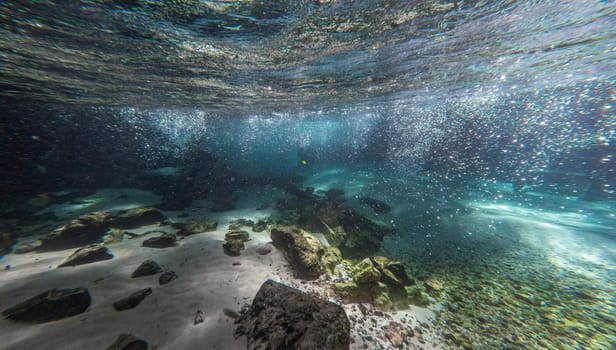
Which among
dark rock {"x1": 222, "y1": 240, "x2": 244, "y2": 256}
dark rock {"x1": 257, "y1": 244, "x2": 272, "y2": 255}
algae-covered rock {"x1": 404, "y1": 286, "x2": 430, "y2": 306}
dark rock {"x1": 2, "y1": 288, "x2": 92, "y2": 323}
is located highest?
dark rock {"x1": 2, "y1": 288, "x2": 92, "y2": 323}

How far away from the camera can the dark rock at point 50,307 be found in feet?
12.0

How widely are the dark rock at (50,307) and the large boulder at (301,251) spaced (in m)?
4.69

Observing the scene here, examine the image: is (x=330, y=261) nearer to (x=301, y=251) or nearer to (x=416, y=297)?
(x=301, y=251)

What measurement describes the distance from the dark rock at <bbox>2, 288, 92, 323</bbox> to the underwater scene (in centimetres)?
3

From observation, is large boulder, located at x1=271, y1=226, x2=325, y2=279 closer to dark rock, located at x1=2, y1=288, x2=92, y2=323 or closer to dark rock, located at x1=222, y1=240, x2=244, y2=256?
dark rock, located at x1=222, y1=240, x2=244, y2=256

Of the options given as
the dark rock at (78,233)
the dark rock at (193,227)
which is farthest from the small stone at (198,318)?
the dark rock at (78,233)

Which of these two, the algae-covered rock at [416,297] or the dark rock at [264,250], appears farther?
the dark rock at [264,250]

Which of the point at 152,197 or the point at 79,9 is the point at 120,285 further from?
the point at 152,197

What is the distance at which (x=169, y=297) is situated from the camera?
445cm

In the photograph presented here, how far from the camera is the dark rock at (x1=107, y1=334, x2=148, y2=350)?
3127mm

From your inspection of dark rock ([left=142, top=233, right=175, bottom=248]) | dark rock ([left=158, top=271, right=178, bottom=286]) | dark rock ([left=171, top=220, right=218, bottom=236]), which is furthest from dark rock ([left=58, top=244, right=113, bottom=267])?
dark rock ([left=158, top=271, right=178, bottom=286])

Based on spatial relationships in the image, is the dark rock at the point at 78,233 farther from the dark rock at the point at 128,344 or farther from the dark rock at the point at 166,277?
the dark rock at the point at 128,344

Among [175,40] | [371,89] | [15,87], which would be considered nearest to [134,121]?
[15,87]

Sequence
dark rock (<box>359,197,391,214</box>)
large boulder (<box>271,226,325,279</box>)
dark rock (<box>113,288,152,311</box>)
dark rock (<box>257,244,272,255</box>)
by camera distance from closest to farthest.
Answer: dark rock (<box>113,288,152,311</box>) < large boulder (<box>271,226,325,279</box>) < dark rock (<box>257,244,272,255</box>) < dark rock (<box>359,197,391,214</box>)
